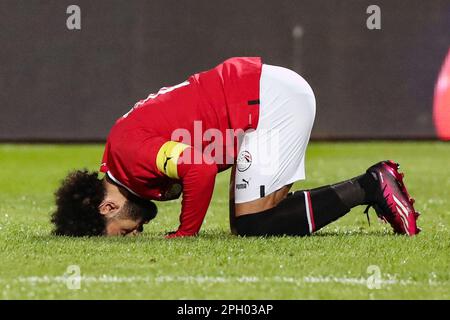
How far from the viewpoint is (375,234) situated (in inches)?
290

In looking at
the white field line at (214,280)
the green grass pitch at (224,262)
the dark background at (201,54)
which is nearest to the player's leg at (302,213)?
the green grass pitch at (224,262)

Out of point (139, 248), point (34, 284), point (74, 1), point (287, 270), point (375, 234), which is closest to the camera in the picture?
point (34, 284)

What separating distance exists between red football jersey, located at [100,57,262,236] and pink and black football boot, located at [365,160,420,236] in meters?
0.96

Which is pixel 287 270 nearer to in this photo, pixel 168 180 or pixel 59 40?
pixel 168 180

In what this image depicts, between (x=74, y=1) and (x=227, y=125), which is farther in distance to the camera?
(x=74, y=1)

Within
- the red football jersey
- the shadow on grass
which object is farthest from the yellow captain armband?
the shadow on grass

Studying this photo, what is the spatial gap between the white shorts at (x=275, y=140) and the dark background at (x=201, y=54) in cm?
946

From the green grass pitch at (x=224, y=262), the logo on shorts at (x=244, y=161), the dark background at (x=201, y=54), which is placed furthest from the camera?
the dark background at (x=201, y=54)

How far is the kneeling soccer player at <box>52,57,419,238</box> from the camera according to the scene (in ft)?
21.8

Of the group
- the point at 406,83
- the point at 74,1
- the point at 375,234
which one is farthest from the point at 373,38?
the point at 375,234

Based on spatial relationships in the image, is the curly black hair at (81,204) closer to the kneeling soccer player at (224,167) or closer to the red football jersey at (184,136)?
the kneeling soccer player at (224,167)

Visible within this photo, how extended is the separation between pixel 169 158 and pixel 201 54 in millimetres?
10338

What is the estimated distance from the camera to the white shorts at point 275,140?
6945mm
